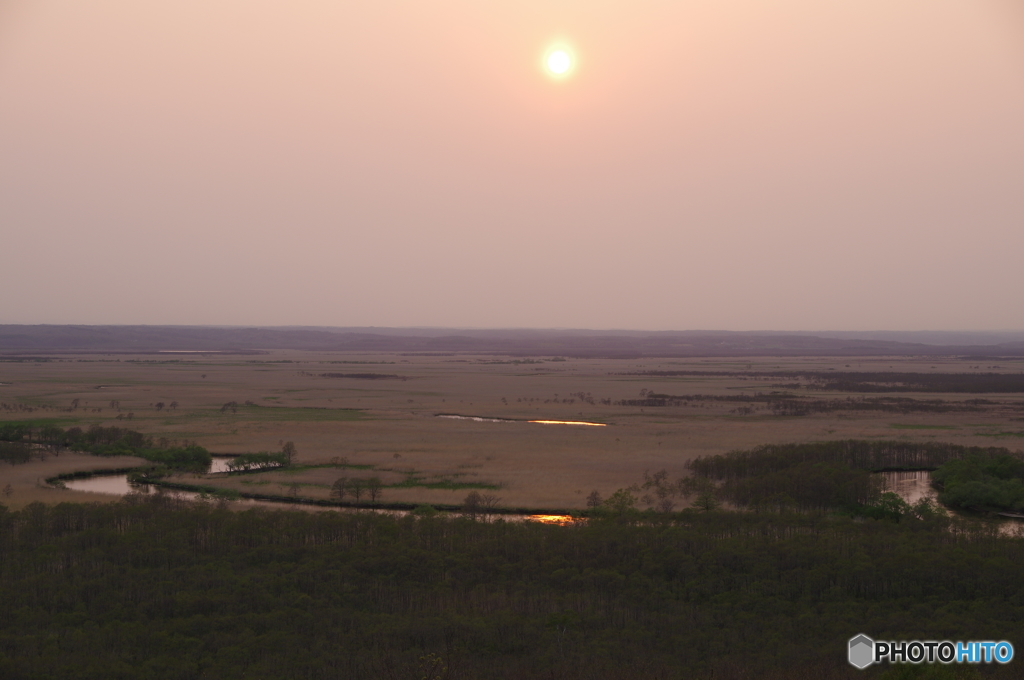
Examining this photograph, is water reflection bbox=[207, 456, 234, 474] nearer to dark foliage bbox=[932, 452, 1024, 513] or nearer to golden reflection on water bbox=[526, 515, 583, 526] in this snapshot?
golden reflection on water bbox=[526, 515, 583, 526]

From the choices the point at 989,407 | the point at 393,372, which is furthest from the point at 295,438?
the point at 393,372

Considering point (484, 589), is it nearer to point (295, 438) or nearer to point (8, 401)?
point (295, 438)

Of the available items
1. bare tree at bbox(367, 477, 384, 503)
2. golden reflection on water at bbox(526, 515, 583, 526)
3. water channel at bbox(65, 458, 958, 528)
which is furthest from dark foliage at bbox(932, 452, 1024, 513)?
bare tree at bbox(367, 477, 384, 503)

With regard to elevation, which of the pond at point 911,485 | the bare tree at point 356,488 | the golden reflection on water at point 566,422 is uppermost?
the bare tree at point 356,488

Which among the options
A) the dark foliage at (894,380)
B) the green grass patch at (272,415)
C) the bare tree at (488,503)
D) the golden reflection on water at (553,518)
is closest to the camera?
the golden reflection on water at (553,518)

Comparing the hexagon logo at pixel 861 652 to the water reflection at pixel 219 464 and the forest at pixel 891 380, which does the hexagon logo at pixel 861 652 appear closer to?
the water reflection at pixel 219 464

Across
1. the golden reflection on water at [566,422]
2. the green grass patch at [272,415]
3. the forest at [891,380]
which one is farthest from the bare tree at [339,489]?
the forest at [891,380]
